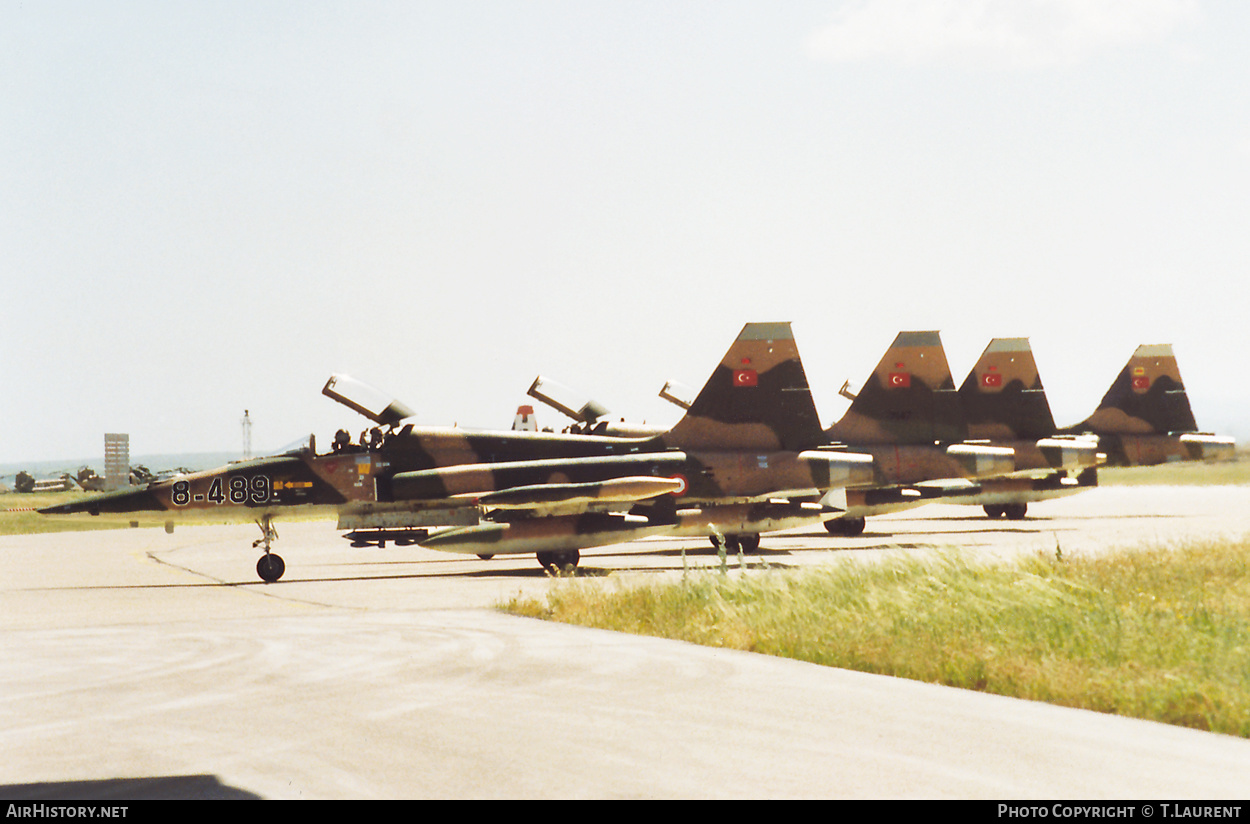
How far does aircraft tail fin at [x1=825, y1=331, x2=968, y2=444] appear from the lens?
28.0 metres

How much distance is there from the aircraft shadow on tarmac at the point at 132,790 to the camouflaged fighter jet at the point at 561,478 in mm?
14200

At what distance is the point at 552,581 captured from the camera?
1822 centimetres

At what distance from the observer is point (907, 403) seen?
93.6 ft

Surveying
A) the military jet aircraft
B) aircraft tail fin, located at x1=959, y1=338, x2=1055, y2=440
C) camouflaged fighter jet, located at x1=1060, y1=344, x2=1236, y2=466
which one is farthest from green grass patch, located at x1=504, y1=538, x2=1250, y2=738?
camouflaged fighter jet, located at x1=1060, y1=344, x2=1236, y2=466

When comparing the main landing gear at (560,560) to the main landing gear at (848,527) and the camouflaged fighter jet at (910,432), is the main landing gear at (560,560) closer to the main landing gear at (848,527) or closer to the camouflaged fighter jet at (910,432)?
the camouflaged fighter jet at (910,432)

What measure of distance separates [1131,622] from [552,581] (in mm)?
10071

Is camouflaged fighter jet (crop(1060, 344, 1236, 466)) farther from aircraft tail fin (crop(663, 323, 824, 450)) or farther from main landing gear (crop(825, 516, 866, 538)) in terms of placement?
aircraft tail fin (crop(663, 323, 824, 450))

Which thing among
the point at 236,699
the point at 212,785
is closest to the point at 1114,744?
the point at 212,785

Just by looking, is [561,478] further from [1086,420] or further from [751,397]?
[1086,420]

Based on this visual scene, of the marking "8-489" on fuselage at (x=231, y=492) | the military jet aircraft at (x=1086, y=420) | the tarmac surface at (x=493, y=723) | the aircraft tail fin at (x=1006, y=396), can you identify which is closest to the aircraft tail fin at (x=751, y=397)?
the marking "8-489" on fuselage at (x=231, y=492)

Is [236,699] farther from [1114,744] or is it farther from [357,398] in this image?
[357,398]

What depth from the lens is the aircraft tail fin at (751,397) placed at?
23.9 metres

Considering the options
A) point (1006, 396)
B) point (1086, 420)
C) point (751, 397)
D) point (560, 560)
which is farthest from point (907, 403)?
point (1086, 420)

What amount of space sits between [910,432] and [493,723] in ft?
73.9
